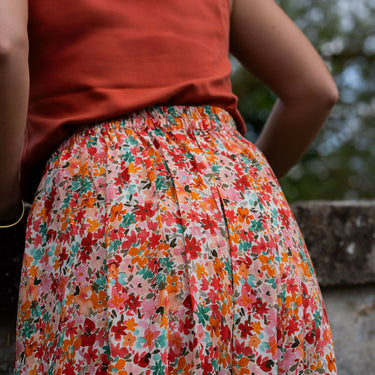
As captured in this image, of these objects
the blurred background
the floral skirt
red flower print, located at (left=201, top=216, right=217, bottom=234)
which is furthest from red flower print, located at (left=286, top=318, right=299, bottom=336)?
the blurred background

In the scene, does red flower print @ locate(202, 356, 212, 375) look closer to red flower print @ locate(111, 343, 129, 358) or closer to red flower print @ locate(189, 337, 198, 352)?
red flower print @ locate(189, 337, 198, 352)

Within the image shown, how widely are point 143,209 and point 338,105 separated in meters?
5.14

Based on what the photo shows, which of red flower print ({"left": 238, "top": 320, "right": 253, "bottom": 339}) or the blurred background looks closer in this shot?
red flower print ({"left": 238, "top": 320, "right": 253, "bottom": 339})

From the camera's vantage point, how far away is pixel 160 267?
840mm

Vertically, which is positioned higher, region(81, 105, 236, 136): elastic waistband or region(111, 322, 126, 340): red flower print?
region(81, 105, 236, 136): elastic waistband

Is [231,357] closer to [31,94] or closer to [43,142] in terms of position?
[43,142]

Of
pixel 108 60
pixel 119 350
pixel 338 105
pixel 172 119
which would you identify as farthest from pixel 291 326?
pixel 338 105

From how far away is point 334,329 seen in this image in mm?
1629

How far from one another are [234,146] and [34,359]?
557 millimetres

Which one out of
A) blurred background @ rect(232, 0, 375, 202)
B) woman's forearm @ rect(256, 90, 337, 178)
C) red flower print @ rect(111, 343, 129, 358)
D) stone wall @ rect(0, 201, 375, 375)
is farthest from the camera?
blurred background @ rect(232, 0, 375, 202)

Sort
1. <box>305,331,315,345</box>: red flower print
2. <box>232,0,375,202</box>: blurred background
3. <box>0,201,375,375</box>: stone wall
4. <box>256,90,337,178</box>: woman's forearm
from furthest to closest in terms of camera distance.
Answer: <box>232,0,375,202</box>: blurred background
<box>0,201,375,375</box>: stone wall
<box>256,90,337,178</box>: woman's forearm
<box>305,331,315,345</box>: red flower print

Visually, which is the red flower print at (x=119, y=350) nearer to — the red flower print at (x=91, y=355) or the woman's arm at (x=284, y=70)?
the red flower print at (x=91, y=355)

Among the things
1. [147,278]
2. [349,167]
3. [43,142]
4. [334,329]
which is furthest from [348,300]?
[349,167]

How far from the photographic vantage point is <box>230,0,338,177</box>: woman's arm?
1269 mm
